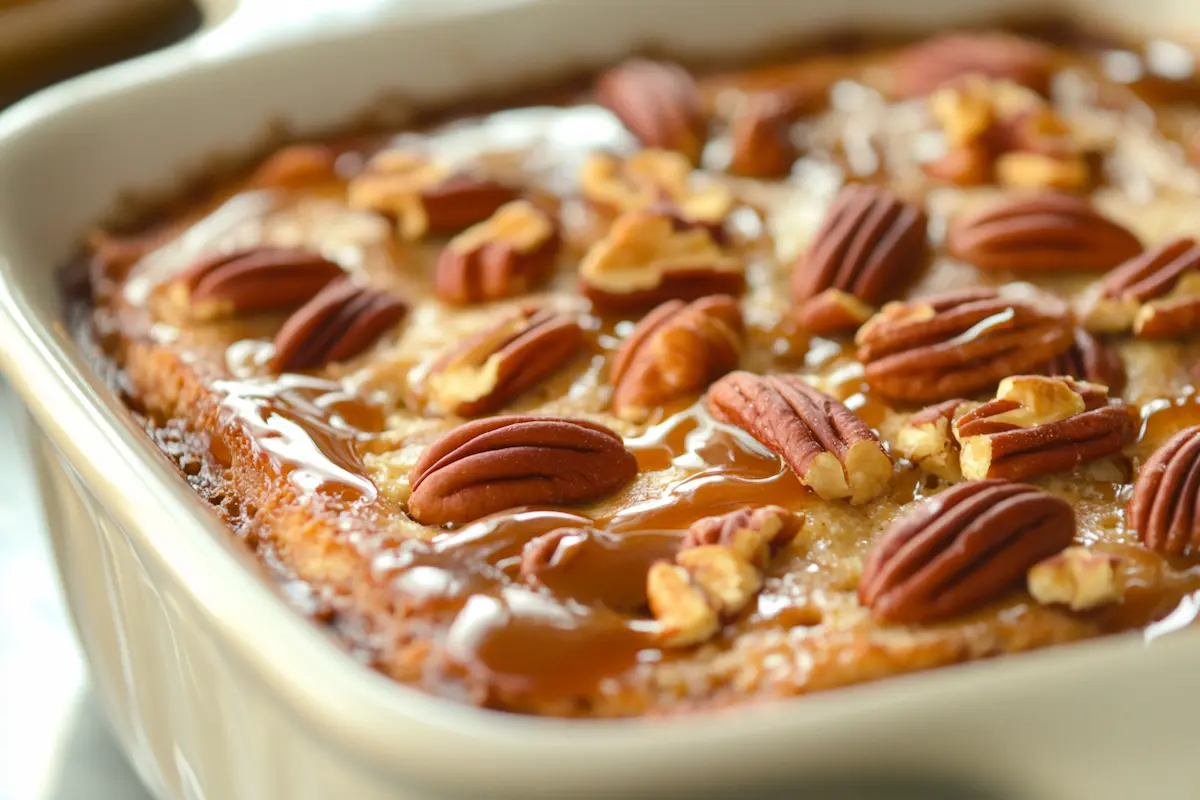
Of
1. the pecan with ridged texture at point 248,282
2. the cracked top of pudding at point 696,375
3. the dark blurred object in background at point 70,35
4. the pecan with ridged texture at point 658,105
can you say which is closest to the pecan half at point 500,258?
the cracked top of pudding at point 696,375

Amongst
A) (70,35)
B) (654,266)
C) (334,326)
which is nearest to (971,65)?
(654,266)

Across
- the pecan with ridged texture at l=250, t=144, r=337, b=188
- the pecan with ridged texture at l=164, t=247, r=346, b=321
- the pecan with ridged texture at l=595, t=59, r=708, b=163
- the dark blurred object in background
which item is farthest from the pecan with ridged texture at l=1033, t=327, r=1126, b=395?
the dark blurred object in background

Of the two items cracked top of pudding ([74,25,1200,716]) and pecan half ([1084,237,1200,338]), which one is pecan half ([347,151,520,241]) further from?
pecan half ([1084,237,1200,338])

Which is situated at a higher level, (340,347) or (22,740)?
(340,347)

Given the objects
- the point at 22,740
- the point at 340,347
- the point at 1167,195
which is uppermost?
the point at 1167,195

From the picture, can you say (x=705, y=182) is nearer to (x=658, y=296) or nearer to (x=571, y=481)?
(x=658, y=296)

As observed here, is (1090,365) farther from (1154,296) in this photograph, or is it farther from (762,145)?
(762,145)

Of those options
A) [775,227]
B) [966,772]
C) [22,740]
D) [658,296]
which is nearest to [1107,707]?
[966,772]

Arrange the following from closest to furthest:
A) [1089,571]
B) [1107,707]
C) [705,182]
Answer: [1107,707], [1089,571], [705,182]

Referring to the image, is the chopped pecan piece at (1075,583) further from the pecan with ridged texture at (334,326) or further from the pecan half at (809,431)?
the pecan with ridged texture at (334,326)
